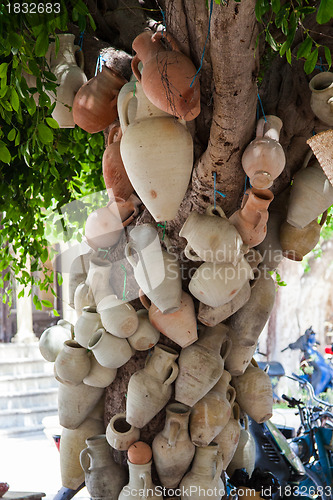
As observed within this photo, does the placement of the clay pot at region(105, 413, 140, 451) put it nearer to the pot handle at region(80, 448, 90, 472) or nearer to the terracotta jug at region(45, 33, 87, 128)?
the pot handle at region(80, 448, 90, 472)

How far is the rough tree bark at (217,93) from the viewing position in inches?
43.0

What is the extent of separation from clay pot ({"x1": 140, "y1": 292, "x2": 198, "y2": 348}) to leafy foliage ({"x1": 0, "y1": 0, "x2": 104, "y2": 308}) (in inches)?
21.9

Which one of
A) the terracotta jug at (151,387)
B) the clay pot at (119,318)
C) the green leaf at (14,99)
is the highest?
the green leaf at (14,99)

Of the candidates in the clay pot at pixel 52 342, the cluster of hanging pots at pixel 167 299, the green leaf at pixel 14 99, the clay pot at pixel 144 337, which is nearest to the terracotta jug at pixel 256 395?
the cluster of hanging pots at pixel 167 299

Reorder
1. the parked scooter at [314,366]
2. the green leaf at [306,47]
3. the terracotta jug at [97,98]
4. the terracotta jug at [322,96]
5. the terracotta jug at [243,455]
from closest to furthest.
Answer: the green leaf at [306,47]
the terracotta jug at [322,96]
the terracotta jug at [97,98]
the terracotta jug at [243,455]
the parked scooter at [314,366]

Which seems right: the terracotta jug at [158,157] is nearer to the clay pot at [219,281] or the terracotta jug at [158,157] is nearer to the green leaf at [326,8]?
the clay pot at [219,281]

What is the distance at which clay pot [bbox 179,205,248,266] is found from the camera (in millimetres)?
1280

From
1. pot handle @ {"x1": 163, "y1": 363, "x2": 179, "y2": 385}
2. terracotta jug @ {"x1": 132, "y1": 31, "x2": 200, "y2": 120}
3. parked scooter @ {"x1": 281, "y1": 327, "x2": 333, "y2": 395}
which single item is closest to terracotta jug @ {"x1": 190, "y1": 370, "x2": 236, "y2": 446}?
pot handle @ {"x1": 163, "y1": 363, "x2": 179, "y2": 385}

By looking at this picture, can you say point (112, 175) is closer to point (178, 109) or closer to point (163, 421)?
point (178, 109)

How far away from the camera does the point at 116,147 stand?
1476 mm

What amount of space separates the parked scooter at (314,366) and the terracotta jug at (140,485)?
2.72 m

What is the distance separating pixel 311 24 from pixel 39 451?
459 centimetres

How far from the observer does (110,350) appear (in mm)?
1482

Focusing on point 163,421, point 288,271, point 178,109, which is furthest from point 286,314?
point 178,109
